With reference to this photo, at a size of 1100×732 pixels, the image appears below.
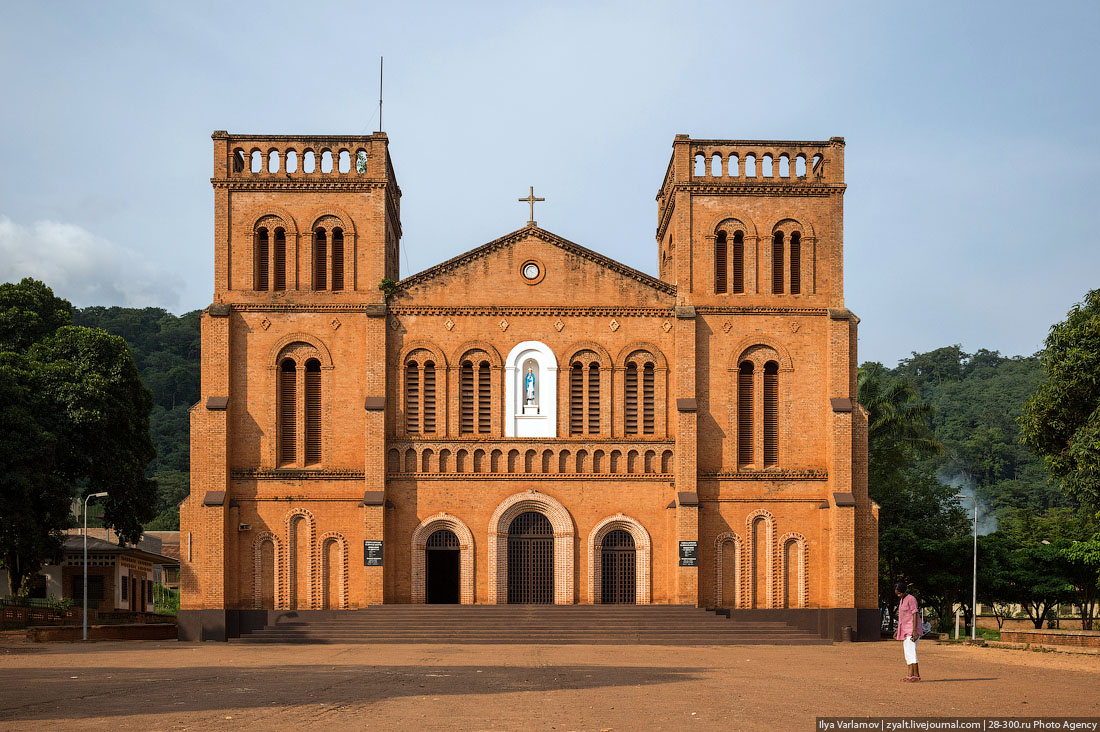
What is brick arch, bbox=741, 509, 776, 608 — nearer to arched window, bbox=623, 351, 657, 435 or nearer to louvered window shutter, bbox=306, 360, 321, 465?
arched window, bbox=623, 351, 657, 435

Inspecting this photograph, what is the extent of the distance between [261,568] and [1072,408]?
24270 millimetres

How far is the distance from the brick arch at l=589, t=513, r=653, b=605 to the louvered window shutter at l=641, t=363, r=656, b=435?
9.92 ft

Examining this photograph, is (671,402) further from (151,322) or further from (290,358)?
(151,322)

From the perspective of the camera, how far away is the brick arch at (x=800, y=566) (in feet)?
122

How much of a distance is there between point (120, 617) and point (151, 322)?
67.9 meters

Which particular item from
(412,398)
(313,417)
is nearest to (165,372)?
(313,417)

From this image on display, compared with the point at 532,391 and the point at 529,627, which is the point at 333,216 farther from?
the point at 529,627

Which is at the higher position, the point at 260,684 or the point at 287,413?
the point at 287,413

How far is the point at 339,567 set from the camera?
121 feet

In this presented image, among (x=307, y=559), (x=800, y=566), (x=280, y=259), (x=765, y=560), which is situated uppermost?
(x=280, y=259)

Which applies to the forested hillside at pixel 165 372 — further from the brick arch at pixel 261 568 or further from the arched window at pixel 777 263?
the arched window at pixel 777 263

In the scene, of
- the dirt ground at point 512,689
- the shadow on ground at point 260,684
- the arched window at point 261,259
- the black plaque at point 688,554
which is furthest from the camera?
the arched window at point 261,259

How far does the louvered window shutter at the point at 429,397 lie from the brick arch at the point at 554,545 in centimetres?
346

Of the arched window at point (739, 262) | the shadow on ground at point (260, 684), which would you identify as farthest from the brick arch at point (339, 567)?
the arched window at point (739, 262)
